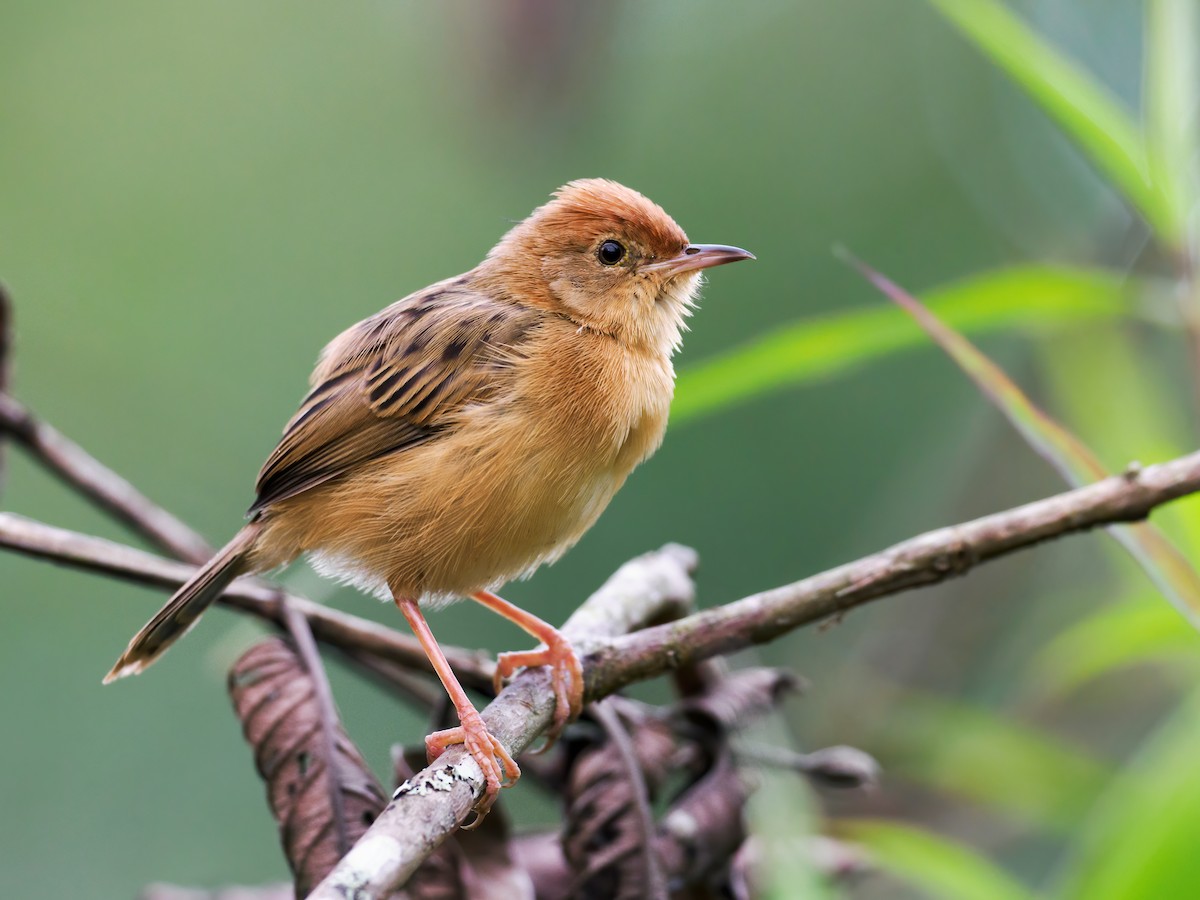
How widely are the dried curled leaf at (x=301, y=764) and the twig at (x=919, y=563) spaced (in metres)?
0.64

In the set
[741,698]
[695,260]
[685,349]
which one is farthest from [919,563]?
[685,349]

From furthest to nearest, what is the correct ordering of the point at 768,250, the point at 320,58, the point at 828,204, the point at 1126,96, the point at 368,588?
the point at 320,58 → the point at 828,204 → the point at 768,250 → the point at 1126,96 → the point at 368,588

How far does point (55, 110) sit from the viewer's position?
32.5ft

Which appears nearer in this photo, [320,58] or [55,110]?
[55,110]

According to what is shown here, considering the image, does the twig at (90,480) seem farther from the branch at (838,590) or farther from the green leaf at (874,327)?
the green leaf at (874,327)

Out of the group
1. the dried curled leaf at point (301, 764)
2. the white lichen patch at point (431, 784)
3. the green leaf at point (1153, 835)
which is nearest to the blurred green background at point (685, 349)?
the green leaf at point (1153, 835)

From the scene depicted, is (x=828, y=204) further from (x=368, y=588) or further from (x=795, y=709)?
(x=368, y=588)

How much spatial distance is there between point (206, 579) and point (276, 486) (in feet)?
1.46

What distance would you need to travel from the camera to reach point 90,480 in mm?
3020

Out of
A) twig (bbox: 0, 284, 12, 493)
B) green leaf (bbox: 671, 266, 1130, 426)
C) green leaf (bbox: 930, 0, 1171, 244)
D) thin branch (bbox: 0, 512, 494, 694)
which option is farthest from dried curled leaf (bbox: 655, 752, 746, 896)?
twig (bbox: 0, 284, 12, 493)

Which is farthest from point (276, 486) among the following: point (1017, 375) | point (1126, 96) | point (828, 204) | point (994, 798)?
point (828, 204)

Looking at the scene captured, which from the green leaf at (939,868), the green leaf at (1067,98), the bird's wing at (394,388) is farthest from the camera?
the bird's wing at (394,388)

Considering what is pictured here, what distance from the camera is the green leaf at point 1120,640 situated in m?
2.86

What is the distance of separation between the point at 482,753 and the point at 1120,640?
5.79 ft
